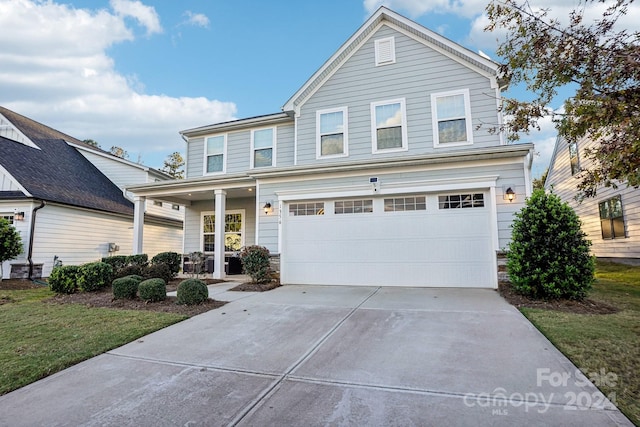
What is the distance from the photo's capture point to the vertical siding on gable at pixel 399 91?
8.76 m

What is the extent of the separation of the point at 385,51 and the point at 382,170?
4179 mm

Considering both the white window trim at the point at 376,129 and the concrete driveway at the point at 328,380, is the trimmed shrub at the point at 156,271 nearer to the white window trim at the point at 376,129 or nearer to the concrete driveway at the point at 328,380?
the concrete driveway at the point at 328,380

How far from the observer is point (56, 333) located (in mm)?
4250

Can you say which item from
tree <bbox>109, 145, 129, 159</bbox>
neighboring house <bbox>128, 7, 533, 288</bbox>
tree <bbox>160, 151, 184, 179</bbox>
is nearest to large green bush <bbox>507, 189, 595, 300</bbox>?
neighboring house <bbox>128, 7, 533, 288</bbox>

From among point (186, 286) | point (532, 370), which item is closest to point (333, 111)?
point (186, 286)

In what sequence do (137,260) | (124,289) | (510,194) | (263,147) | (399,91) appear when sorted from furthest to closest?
(263,147) < (399,91) < (137,260) < (510,194) < (124,289)

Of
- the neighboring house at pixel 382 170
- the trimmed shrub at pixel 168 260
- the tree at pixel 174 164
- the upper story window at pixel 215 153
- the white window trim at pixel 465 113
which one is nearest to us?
the neighboring house at pixel 382 170

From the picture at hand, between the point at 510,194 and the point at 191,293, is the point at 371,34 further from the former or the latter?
the point at 191,293

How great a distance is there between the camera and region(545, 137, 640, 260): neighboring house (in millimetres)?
10523

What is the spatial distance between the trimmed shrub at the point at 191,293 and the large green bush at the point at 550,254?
5723 millimetres

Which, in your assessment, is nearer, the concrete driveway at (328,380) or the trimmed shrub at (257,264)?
the concrete driveway at (328,380)

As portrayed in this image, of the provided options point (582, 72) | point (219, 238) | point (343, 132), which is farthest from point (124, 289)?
point (582, 72)

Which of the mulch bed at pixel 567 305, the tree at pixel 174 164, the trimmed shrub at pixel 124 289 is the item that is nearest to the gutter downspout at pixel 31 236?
the trimmed shrub at pixel 124 289

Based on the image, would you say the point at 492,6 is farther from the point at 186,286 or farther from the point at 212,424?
the point at 186,286
